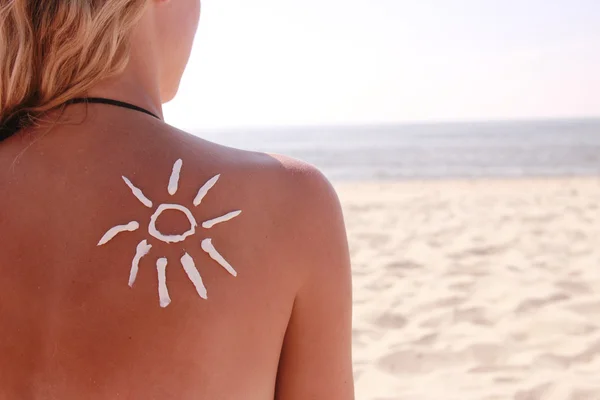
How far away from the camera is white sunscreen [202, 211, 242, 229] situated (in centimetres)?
101

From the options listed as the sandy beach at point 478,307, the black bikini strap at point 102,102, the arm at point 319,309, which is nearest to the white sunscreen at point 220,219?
the arm at point 319,309

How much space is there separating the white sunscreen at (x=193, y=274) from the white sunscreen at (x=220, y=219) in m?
0.06

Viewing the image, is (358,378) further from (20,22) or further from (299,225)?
(20,22)

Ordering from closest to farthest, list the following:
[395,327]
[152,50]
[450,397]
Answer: [152,50] → [450,397] → [395,327]

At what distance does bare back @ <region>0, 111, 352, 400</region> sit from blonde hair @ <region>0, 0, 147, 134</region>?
74mm

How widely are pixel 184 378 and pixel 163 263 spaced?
179mm

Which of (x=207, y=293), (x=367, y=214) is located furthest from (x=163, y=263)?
(x=367, y=214)

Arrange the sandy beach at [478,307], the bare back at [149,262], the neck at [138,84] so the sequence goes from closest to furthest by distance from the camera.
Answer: the bare back at [149,262], the neck at [138,84], the sandy beach at [478,307]

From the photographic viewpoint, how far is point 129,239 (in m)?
0.99

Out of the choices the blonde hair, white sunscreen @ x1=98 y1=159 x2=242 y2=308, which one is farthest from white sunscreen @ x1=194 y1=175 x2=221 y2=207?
the blonde hair

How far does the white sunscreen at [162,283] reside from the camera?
0.97 metres

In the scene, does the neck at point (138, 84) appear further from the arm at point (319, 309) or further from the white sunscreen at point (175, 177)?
the arm at point (319, 309)

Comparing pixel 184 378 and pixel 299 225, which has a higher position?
pixel 299 225

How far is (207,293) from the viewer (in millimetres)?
987
